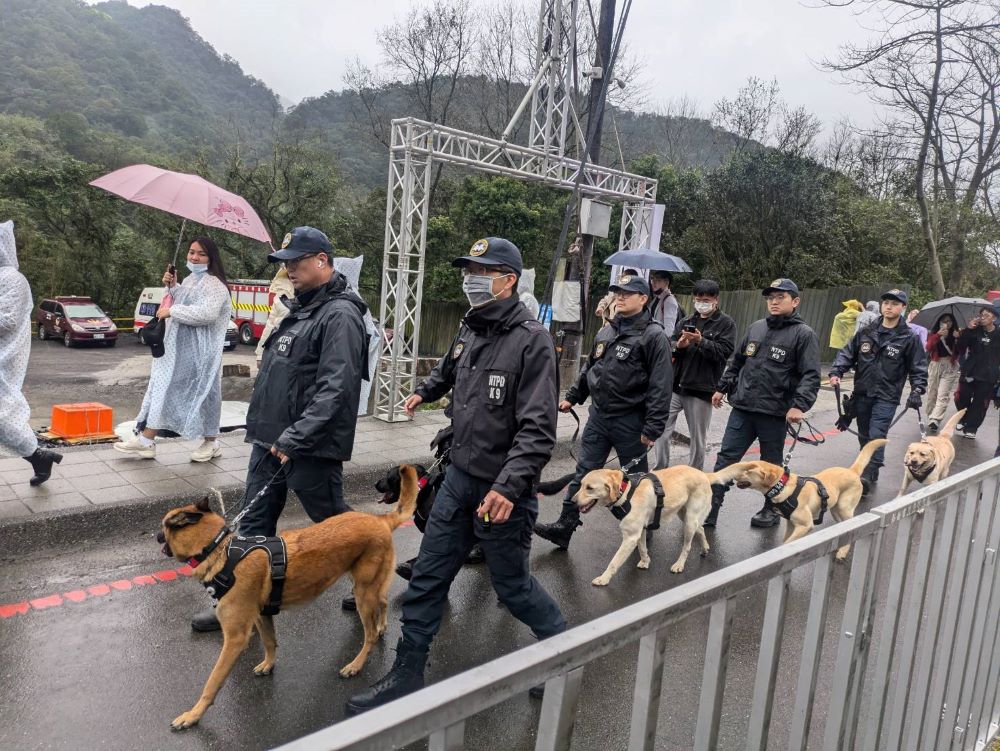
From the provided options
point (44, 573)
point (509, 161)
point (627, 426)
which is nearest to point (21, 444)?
point (44, 573)

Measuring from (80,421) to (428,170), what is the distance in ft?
16.3

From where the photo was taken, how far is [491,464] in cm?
324

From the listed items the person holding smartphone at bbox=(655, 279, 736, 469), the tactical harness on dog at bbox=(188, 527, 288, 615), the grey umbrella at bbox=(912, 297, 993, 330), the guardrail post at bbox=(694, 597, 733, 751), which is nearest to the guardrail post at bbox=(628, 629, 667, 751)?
the guardrail post at bbox=(694, 597, 733, 751)

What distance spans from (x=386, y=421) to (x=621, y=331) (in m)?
4.82

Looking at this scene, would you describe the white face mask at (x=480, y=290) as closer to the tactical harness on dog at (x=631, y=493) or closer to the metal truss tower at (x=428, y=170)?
the tactical harness on dog at (x=631, y=493)

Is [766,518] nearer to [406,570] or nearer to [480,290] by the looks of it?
[406,570]

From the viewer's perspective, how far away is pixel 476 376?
131 inches

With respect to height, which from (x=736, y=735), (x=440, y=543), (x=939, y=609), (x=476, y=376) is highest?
(x=476, y=376)

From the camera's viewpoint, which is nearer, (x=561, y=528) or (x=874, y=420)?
(x=561, y=528)

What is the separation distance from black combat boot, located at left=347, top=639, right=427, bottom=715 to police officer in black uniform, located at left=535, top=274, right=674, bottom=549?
6.81 ft

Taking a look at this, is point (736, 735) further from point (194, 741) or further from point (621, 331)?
point (621, 331)

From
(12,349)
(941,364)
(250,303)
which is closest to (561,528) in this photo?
(12,349)

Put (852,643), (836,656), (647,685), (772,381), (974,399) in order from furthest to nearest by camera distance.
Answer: (974,399) < (772,381) < (836,656) < (852,643) < (647,685)

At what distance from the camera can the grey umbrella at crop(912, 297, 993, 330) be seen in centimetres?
1089
